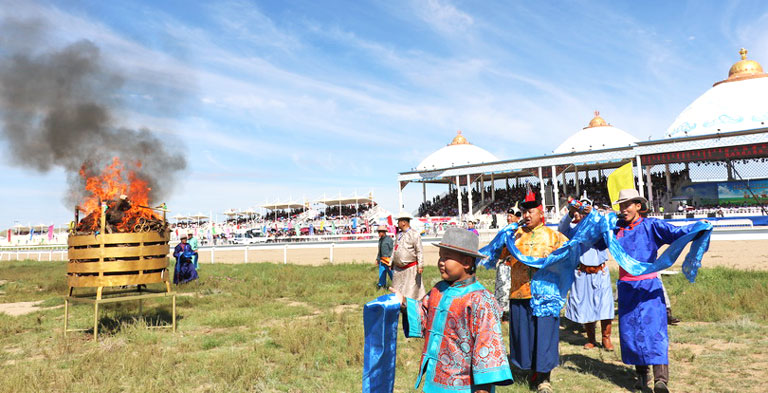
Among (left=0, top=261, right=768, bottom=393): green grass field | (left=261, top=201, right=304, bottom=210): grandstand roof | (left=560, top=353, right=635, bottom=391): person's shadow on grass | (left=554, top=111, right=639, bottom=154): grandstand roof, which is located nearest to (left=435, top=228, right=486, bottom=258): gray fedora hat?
(left=0, top=261, right=768, bottom=393): green grass field

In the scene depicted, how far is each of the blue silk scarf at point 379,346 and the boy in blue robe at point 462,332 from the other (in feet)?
0.73

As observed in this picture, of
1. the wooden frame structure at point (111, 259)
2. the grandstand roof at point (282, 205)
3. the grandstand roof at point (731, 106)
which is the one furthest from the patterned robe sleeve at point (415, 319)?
the grandstand roof at point (282, 205)

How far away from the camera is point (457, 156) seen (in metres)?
51.2

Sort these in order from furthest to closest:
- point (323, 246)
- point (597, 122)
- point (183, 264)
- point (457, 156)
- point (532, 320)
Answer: point (457, 156) < point (597, 122) < point (323, 246) < point (183, 264) < point (532, 320)

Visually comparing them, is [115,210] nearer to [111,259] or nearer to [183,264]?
[111,259]

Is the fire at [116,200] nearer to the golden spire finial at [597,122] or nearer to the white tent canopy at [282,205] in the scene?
the golden spire finial at [597,122]

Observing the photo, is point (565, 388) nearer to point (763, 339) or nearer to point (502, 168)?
point (763, 339)

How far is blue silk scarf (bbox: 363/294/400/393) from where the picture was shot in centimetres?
277

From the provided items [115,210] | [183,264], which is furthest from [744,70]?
[115,210]

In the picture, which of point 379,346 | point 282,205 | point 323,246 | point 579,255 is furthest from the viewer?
point 282,205

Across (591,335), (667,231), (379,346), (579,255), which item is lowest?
(591,335)

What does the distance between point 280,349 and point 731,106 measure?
133 ft

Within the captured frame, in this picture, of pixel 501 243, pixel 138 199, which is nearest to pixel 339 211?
pixel 138 199

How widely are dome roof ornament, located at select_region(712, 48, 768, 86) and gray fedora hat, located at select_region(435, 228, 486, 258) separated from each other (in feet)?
156
